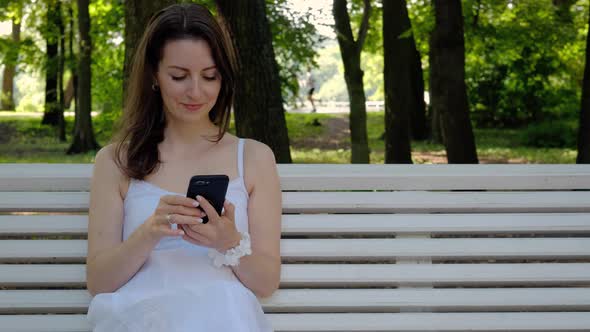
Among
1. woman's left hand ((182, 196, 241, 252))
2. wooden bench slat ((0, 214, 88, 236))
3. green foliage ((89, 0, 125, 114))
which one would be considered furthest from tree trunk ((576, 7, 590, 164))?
green foliage ((89, 0, 125, 114))

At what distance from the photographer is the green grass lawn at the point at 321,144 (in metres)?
21.3

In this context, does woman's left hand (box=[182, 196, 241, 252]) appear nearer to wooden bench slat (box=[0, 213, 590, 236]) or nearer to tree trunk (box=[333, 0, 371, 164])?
wooden bench slat (box=[0, 213, 590, 236])

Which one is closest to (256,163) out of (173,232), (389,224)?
(173,232)

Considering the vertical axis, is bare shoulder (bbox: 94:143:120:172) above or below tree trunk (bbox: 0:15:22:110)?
below

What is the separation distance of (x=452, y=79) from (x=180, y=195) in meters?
8.47

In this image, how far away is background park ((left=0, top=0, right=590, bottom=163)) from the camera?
26.7ft

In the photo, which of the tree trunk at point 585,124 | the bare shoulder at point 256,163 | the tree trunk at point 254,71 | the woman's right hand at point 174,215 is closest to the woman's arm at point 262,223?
the bare shoulder at point 256,163

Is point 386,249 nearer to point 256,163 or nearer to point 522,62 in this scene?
point 256,163

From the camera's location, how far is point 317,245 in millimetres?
3684

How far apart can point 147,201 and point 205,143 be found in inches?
14.5

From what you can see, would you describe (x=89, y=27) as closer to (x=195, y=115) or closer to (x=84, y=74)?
(x=84, y=74)

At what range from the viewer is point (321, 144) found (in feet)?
90.5

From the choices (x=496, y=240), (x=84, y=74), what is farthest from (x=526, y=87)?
(x=496, y=240)

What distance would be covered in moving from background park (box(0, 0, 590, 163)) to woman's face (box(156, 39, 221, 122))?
89 centimetres
